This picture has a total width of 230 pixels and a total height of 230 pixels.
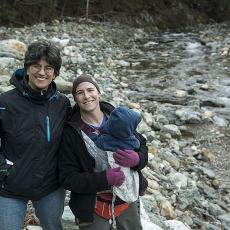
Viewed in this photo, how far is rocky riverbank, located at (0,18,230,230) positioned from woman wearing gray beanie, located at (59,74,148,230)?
849 millimetres

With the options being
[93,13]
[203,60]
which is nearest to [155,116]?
[203,60]

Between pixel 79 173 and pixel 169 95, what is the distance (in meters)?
8.75

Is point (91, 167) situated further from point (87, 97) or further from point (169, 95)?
point (169, 95)

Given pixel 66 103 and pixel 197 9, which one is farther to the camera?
pixel 197 9

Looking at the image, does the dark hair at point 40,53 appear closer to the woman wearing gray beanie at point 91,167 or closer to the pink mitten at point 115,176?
the woman wearing gray beanie at point 91,167

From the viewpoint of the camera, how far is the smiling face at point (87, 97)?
2975mm

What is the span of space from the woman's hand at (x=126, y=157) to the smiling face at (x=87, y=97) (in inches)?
13.7

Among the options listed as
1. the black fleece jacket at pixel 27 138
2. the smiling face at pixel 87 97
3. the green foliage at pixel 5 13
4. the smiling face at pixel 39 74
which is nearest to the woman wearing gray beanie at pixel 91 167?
the smiling face at pixel 87 97

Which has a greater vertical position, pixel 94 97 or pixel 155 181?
pixel 94 97

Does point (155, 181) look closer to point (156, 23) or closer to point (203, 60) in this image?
point (203, 60)

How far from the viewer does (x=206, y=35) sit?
74.0 ft

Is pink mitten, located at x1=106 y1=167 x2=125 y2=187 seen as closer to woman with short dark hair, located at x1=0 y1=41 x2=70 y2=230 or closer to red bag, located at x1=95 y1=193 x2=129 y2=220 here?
red bag, located at x1=95 y1=193 x2=129 y2=220

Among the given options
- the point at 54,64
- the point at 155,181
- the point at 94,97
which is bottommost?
the point at 155,181

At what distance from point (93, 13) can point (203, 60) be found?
1133 centimetres
